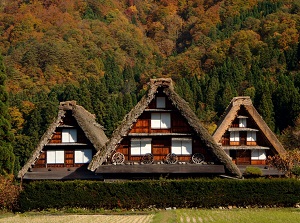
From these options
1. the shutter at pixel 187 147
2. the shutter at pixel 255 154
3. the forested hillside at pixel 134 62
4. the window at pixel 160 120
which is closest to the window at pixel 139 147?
the window at pixel 160 120

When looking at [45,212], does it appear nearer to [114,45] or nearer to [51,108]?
[51,108]

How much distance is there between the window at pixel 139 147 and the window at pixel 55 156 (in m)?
6.02

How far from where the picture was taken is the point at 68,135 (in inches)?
1609

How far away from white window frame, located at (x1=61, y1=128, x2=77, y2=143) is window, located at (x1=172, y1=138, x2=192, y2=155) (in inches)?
283

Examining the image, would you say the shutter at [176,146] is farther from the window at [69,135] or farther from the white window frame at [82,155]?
the window at [69,135]

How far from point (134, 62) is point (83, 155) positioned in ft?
427

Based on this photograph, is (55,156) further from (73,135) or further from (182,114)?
(182,114)

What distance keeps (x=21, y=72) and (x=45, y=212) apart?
10089 centimetres

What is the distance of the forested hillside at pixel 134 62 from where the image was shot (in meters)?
90.4

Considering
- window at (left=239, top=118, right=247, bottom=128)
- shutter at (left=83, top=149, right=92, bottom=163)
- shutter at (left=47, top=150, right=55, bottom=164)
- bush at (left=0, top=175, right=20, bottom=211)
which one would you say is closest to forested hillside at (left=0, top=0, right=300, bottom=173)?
window at (left=239, top=118, right=247, bottom=128)

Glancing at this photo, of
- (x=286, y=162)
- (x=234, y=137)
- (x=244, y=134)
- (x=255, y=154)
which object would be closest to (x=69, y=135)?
(x=234, y=137)

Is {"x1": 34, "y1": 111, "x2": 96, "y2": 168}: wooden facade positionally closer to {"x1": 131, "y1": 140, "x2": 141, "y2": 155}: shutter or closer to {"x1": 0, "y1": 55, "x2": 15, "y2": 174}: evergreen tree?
{"x1": 131, "y1": 140, "x2": 141, "y2": 155}: shutter

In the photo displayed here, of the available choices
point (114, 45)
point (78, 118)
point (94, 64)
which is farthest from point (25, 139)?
point (114, 45)

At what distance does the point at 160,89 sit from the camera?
3722 centimetres
